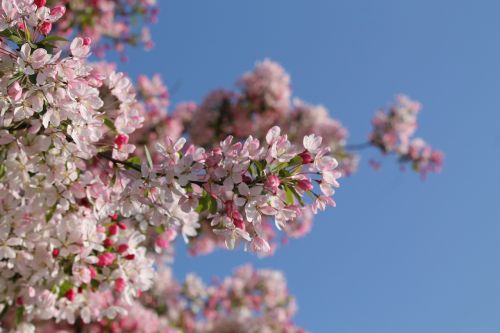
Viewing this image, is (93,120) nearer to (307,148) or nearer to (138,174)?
(138,174)

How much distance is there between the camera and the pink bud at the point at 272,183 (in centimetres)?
234

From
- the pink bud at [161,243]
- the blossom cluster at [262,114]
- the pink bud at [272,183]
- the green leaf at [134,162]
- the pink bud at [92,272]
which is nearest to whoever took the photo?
the pink bud at [272,183]

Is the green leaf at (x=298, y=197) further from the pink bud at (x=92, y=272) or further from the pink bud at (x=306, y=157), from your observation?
the pink bud at (x=92, y=272)

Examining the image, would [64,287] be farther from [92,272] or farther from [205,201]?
[205,201]

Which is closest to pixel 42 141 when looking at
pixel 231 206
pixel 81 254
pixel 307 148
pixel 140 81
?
pixel 81 254

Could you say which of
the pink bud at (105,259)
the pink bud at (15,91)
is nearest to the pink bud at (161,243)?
the pink bud at (105,259)

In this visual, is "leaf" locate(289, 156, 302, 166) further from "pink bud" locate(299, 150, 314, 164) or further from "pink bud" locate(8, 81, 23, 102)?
"pink bud" locate(8, 81, 23, 102)

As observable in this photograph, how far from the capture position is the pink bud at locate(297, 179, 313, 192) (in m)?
2.43

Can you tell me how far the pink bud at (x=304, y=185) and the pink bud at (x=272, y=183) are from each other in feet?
0.38

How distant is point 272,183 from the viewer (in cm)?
234

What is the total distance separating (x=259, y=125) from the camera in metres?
8.41

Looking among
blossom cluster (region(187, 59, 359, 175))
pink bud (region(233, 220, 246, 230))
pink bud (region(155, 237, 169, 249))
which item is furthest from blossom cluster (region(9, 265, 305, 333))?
pink bud (region(233, 220, 246, 230))

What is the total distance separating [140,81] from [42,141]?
5.23 meters

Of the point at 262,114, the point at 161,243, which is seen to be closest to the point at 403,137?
the point at 262,114
